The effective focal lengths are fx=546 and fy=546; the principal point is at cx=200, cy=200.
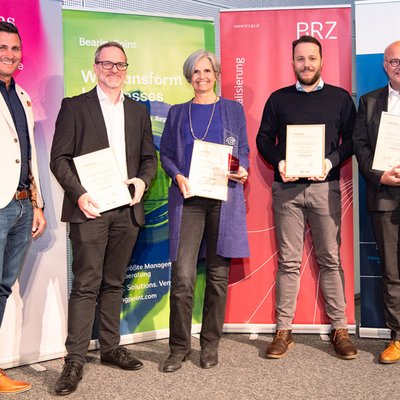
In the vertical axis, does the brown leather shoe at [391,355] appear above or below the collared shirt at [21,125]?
below

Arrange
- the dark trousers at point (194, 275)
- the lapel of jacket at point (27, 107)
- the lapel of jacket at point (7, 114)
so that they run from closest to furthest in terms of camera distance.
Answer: the lapel of jacket at point (7, 114)
the lapel of jacket at point (27, 107)
the dark trousers at point (194, 275)

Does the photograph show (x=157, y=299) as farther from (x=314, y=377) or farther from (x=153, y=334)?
(x=314, y=377)

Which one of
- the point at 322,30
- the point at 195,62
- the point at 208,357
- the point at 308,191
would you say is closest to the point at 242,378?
the point at 208,357

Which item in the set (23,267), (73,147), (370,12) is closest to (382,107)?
(370,12)

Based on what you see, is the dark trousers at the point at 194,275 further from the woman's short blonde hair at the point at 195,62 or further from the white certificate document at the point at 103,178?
the woman's short blonde hair at the point at 195,62

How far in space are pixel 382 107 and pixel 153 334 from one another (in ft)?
6.97

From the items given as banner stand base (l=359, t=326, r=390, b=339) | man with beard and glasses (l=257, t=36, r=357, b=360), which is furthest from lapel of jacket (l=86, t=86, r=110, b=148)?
banner stand base (l=359, t=326, r=390, b=339)

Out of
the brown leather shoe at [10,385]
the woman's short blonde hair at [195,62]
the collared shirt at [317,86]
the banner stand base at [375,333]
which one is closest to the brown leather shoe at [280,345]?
the banner stand base at [375,333]

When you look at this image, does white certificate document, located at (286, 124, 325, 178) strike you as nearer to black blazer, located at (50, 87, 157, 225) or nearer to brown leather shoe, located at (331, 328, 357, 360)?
black blazer, located at (50, 87, 157, 225)

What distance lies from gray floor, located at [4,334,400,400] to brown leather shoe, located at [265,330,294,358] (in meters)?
0.04

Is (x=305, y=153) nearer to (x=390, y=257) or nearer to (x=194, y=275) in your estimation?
(x=390, y=257)

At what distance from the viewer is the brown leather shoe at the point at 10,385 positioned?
9.58 feet

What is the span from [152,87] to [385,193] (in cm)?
165

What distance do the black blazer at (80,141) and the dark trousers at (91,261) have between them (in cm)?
8
